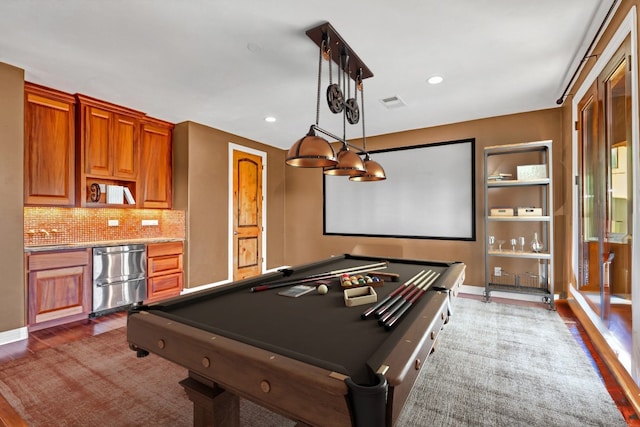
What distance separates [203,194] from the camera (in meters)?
4.57

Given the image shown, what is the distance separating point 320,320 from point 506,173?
153 inches

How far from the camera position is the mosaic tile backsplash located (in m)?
3.31

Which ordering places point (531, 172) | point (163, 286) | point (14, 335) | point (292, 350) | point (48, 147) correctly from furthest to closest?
point (163, 286) < point (531, 172) < point (48, 147) < point (14, 335) < point (292, 350)

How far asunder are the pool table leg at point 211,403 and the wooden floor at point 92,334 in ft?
3.93

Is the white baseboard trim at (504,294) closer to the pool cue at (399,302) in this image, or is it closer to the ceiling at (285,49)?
the ceiling at (285,49)

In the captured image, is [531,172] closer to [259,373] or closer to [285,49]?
[285,49]

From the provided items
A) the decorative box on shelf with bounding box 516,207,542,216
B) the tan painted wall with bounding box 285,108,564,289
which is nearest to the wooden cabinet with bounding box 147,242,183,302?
the tan painted wall with bounding box 285,108,564,289

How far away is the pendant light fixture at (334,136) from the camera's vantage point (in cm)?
198

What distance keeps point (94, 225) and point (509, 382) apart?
4.55m

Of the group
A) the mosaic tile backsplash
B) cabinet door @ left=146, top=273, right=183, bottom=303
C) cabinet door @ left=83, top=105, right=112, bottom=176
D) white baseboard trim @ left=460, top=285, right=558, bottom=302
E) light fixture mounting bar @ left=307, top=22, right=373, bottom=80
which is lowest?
white baseboard trim @ left=460, top=285, right=558, bottom=302

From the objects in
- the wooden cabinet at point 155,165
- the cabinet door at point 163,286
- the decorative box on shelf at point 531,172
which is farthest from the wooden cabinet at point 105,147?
the decorative box on shelf at point 531,172

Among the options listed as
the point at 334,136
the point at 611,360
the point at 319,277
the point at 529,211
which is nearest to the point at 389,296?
the point at 319,277

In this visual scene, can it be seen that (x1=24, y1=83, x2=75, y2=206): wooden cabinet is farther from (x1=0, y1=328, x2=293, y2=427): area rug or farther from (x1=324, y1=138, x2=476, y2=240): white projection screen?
(x1=324, y1=138, x2=476, y2=240): white projection screen

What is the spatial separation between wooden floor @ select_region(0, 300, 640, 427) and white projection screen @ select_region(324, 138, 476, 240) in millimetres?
1688
